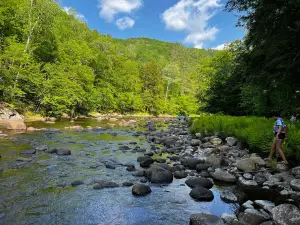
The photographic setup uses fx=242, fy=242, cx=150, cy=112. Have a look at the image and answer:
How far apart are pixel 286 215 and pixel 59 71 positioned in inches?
1269

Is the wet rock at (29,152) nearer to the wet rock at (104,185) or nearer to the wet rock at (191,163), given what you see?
the wet rock at (104,185)

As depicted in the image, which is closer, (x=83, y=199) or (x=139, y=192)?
(x=83, y=199)

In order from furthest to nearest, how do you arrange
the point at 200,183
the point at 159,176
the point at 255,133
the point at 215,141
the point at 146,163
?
the point at 215,141 → the point at 255,133 → the point at 146,163 → the point at 159,176 → the point at 200,183

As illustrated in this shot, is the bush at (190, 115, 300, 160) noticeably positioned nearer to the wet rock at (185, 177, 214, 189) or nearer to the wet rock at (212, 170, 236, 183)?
the wet rock at (212, 170, 236, 183)

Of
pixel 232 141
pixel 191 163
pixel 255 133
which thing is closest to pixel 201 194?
pixel 191 163

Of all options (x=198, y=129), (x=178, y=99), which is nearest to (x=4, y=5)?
(x=198, y=129)

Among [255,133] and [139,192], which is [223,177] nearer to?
[139,192]

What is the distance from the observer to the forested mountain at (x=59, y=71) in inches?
1040

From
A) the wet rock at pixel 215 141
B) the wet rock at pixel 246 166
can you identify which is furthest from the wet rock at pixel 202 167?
the wet rock at pixel 215 141

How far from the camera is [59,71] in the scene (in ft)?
106

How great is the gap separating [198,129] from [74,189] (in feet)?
48.4

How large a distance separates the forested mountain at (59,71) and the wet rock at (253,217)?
25281mm

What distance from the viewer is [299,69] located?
8602 mm

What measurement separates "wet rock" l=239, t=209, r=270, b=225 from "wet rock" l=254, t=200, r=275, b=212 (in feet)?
1.28
